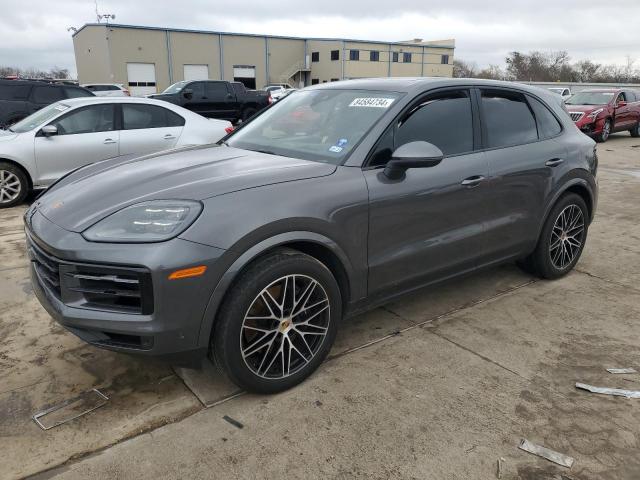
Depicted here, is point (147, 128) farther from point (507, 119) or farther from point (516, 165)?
point (516, 165)

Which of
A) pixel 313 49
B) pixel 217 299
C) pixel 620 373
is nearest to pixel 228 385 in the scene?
pixel 217 299

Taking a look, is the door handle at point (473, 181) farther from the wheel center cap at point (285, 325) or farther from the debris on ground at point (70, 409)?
the debris on ground at point (70, 409)

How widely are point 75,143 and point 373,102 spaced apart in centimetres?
525

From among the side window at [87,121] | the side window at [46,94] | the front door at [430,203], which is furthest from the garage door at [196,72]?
the front door at [430,203]

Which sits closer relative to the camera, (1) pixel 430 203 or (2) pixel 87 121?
(1) pixel 430 203

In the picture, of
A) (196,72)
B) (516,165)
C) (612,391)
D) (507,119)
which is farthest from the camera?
(196,72)

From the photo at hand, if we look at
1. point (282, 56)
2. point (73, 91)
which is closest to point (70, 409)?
point (73, 91)

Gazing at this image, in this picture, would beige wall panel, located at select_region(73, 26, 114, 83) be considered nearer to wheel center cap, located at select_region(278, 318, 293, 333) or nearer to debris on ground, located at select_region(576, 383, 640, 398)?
wheel center cap, located at select_region(278, 318, 293, 333)

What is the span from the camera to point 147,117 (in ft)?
25.3

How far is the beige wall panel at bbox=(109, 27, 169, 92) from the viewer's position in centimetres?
4206

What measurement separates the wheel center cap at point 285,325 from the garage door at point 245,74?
49032 mm

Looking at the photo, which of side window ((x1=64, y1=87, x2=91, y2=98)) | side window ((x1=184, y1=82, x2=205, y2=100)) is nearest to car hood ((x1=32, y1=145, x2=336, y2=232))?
side window ((x1=64, y1=87, x2=91, y2=98))

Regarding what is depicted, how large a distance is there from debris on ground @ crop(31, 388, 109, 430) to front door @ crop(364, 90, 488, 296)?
1674 millimetres

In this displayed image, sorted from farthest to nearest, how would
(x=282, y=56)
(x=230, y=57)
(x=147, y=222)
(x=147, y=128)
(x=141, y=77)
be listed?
(x=282, y=56) → (x=230, y=57) → (x=141, y=77) → (x=147, y=128) → (x=147, y=222)
